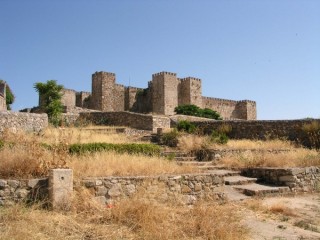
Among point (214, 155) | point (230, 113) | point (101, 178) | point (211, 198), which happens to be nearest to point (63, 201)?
point (101, 178)

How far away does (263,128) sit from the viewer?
20156mm

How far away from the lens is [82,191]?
668 centimetres

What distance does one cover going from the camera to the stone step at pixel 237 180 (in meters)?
10.5

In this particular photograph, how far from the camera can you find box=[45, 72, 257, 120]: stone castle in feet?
125

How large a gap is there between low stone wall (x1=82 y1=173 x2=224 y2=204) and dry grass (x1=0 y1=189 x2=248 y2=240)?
44 cm

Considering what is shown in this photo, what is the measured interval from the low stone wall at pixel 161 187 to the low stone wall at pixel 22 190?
0.75 m

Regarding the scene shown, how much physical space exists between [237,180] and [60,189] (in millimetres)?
5869

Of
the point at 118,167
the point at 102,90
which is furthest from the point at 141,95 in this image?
the point at 118,167

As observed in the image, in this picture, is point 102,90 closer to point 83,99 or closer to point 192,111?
point 83,99

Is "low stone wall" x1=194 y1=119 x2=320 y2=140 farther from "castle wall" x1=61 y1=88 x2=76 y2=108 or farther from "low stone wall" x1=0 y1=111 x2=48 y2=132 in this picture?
"castle wall" x1=61 y1=88 x2=76 y2=108

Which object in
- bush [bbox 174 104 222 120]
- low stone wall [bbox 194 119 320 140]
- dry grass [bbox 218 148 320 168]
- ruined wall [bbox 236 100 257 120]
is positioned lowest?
dry grass [bbox 218 148 320 168]

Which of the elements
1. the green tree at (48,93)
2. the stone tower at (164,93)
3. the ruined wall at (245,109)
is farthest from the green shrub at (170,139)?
the ruined wall at (245,109)

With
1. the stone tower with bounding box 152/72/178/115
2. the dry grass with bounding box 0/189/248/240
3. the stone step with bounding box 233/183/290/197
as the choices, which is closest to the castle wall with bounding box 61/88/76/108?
the stone tower with bounding box 152/72/178/115

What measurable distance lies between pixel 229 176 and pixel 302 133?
8.96 meters
